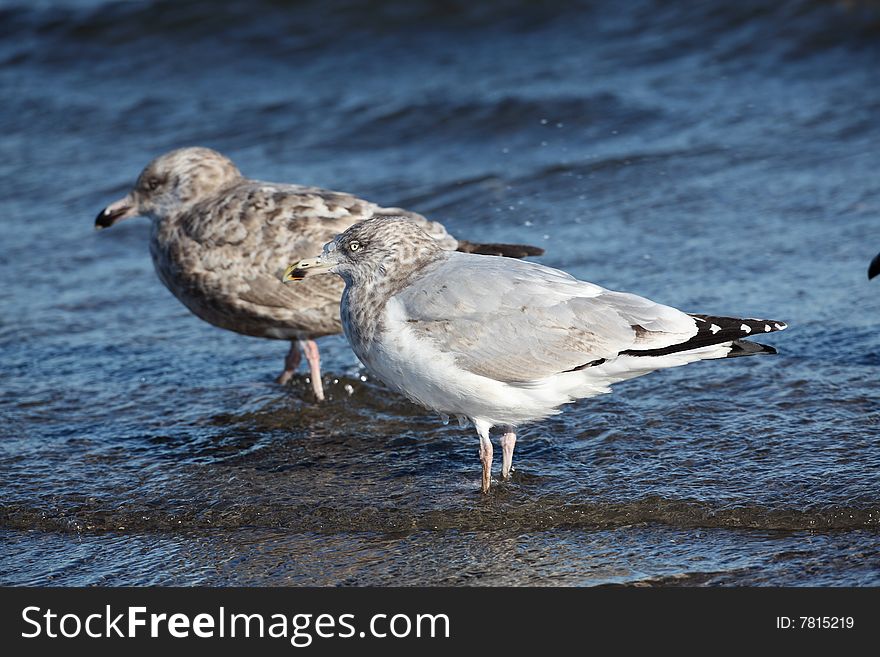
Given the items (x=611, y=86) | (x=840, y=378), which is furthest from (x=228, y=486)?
(x=611, y=86)

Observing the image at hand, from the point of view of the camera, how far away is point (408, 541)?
5.22 metres

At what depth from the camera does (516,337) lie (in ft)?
17.0

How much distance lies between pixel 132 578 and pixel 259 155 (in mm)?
7164

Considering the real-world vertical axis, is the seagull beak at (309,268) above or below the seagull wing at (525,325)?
above

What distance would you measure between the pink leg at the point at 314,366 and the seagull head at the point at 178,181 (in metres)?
1.10

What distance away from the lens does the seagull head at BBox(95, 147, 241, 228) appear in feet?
24.3

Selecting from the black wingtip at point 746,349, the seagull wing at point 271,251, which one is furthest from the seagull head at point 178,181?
the black wingtip at point 746,349

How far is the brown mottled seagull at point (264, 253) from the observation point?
680 centimetres

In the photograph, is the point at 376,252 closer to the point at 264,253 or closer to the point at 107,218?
the point at 264,253

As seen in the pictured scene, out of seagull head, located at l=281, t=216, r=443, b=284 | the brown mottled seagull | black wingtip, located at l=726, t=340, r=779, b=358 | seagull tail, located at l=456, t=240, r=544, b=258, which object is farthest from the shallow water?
seagull head, located at l=281, t=216, r=443, b=284

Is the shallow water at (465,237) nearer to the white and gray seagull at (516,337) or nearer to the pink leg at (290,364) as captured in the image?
the pink leg at (290,364)

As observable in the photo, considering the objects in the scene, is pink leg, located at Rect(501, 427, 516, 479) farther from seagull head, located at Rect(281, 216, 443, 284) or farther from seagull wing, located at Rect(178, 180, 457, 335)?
seagull wing, located at Rect(178, 180, 457, 335)

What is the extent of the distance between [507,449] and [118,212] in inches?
125
